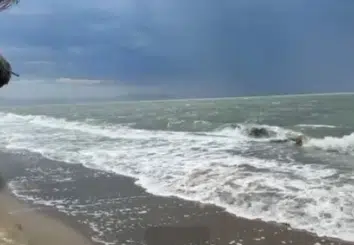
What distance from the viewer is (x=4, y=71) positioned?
12.3m

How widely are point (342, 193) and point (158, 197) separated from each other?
3.90 m

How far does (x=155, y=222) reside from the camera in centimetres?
753

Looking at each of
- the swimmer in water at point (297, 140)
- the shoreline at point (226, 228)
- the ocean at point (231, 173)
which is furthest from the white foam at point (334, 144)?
the shoreline at point (226, 228)

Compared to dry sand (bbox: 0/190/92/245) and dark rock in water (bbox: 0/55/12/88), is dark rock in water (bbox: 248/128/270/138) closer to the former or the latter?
dark rock in water (bbox: 0/55/12/88)

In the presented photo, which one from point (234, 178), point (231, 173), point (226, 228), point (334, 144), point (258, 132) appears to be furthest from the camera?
point (258, 132)

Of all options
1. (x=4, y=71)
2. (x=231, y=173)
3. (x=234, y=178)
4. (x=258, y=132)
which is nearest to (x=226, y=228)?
(x=234, y=178)

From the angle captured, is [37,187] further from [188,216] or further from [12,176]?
[188,216]

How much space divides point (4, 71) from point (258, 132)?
13.7m

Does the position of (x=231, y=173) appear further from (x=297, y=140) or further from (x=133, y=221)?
(x=297, y=140)

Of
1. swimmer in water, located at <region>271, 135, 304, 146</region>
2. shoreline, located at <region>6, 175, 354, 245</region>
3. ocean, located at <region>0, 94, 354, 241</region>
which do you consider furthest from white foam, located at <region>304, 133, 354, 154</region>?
shoreline, located at <region>6, 175, 354, 245</region>

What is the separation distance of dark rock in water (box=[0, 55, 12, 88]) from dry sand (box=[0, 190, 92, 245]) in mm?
4901

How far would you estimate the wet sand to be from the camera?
21.9ft

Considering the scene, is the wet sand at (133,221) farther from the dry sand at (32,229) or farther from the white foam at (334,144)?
the white foam at (334,144)

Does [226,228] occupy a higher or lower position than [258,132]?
lower
